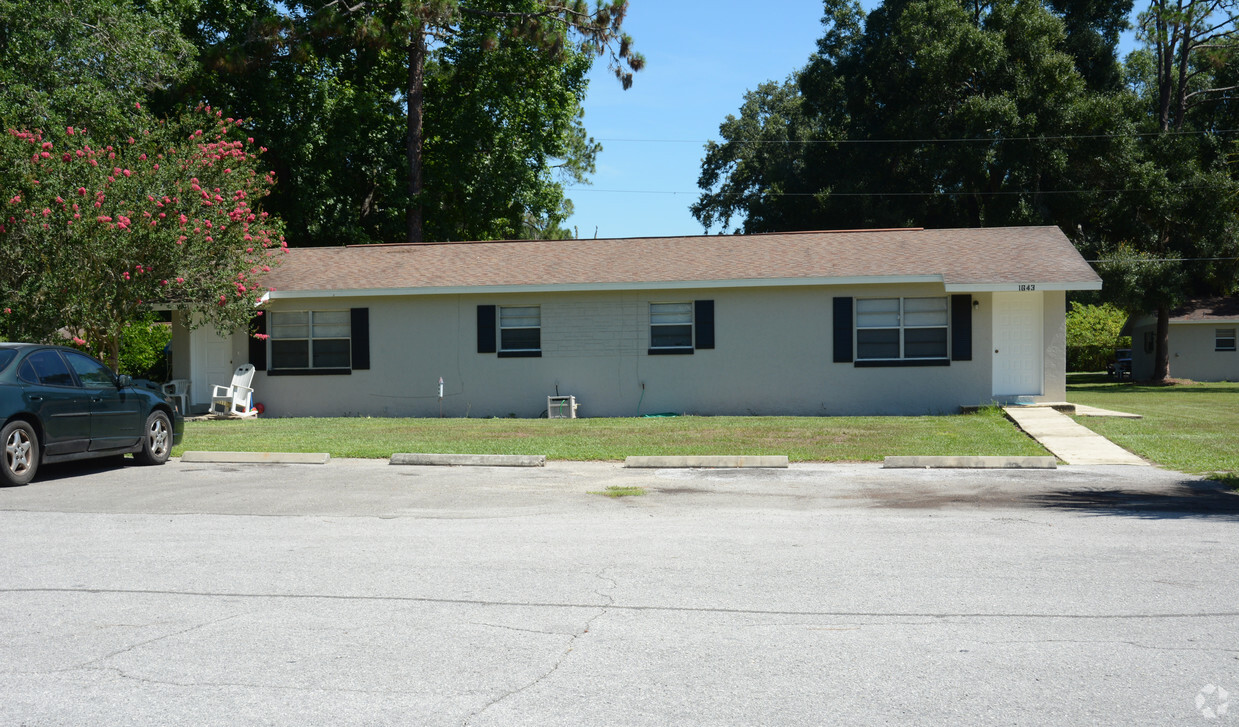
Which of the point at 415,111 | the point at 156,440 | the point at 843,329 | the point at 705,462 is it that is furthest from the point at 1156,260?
the point at 156,440

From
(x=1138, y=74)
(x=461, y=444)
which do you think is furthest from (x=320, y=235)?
(x=1138, y=74)

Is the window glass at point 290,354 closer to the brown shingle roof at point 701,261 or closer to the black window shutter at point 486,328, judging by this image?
the brown shingle roof at point 701,261

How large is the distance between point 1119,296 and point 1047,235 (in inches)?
541

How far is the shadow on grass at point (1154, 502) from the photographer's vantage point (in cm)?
942

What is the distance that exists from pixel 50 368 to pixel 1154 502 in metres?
12.4

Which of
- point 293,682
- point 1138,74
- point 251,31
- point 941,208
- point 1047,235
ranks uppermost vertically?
point 1138,74

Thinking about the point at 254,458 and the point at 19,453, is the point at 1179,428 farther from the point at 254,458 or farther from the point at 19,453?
the point at 19,453

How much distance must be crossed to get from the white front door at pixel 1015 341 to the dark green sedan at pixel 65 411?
16376 millimetres

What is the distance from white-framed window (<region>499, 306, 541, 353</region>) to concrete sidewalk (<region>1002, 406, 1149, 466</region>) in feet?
32.7

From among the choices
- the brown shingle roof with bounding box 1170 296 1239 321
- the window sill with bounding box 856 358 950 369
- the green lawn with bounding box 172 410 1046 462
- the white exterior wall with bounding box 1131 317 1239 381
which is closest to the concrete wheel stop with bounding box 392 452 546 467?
the green lawn with bounding box 172 410 1046 462

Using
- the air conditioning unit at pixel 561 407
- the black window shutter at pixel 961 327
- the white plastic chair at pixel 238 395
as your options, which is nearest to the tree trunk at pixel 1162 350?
the black window shutter at pixel 961 327

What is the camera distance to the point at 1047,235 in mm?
23656

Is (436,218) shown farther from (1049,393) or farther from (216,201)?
(1049,393)

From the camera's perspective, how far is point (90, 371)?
41.7 ft
